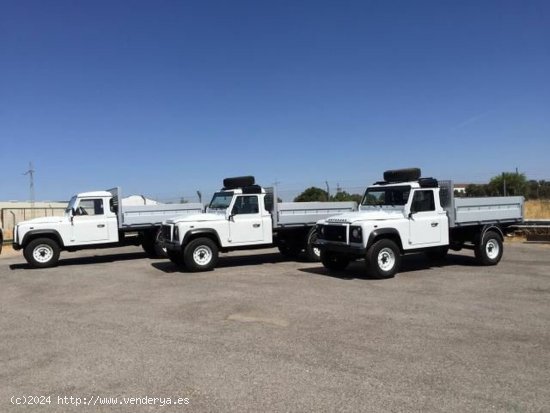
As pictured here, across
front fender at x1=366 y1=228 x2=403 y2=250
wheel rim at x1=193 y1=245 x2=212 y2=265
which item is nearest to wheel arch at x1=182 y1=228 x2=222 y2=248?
wheel rim at x1=193 y1=245 x2=212 y2=265

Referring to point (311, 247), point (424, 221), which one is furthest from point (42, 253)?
point (424, 221)

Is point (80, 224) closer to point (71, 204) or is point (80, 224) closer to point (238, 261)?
point (71, 204)

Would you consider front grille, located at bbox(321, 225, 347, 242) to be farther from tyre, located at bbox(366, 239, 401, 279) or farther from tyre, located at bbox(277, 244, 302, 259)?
tyre, located at bbox(277, 244, 302, 259)

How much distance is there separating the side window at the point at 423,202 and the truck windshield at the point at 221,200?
462 centimetres

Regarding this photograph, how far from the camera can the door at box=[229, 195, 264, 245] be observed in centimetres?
1292

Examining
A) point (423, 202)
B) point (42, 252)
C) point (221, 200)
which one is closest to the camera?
point (423, 202)

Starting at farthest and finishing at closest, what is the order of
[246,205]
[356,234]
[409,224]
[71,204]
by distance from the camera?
1. [71,204]
2. [246,205]
3. [409,224]
4. [356,234]

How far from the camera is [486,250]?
12.4 m

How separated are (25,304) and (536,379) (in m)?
7.91

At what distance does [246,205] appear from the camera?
1323 centimetres

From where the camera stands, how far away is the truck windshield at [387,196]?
11602 millimetres

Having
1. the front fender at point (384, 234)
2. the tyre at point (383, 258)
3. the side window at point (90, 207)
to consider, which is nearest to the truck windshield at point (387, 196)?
the front fender at point (384, 234)

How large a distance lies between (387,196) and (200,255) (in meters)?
4.74

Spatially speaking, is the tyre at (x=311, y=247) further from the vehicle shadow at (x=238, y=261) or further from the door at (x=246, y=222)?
the door at (x=246, y=222)
